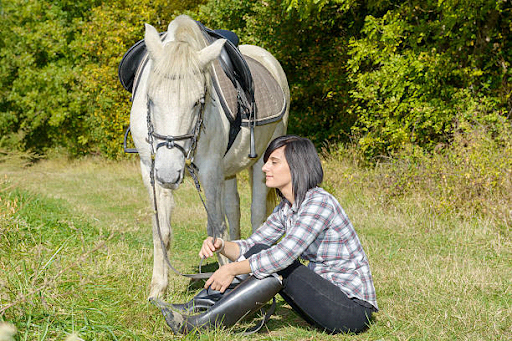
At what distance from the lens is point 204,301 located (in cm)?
311

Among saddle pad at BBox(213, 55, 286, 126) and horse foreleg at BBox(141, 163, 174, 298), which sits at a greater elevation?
saddle pad at BBox(213, 55, 286, 126)

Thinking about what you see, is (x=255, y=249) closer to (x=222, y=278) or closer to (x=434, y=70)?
(x=222, y=278)

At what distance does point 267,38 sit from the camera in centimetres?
1195

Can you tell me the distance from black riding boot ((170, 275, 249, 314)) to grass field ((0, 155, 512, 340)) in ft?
0.48

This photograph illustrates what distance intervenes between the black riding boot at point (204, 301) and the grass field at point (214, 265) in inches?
5.8

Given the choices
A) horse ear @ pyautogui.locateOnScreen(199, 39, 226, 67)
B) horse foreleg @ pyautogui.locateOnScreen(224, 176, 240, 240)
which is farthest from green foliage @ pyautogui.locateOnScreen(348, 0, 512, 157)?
horse ear @ pyautogui.locateOnScreen(199, 39, 226, 67)

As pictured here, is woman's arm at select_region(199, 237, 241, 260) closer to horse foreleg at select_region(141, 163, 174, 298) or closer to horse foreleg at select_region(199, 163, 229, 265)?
horse foreleg at select_region(199, 163, 229, 265)

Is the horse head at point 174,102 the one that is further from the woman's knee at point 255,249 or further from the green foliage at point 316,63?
the green foliage at point 316,63

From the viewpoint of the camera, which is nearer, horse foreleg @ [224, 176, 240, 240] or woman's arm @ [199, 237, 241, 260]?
woman's arm @ [199, 237, 241, 260]

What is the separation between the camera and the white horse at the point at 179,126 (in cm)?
313

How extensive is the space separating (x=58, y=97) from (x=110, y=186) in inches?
301

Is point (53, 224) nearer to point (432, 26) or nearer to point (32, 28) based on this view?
point (432, 26)

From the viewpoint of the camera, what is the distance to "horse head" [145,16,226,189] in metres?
3.09

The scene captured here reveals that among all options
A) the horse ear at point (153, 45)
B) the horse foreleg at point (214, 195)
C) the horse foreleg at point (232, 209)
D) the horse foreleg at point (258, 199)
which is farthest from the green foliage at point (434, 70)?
the horse ear at point (153, 45)
